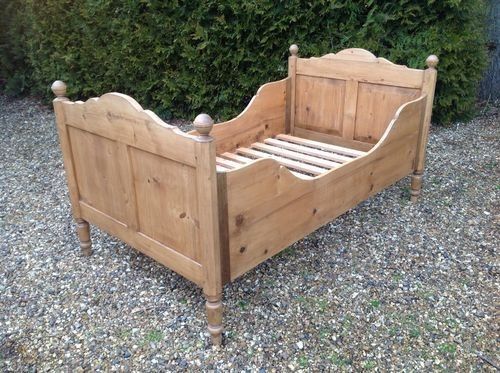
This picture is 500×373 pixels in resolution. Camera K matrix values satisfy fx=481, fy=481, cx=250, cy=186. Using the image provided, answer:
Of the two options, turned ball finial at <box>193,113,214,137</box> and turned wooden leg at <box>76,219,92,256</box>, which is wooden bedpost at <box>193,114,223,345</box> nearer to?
turned ball finial at <box>193,113,214,137</box>

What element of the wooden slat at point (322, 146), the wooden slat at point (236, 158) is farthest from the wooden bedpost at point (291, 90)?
the wooden slat at point (236, 158)

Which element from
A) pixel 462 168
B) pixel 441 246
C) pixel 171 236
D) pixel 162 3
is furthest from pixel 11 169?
pixel 462 168

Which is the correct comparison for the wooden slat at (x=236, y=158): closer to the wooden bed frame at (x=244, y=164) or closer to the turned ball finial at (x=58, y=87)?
the wooden bed frame at (x=244, y=164)

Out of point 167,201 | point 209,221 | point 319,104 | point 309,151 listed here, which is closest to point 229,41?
point 319,104

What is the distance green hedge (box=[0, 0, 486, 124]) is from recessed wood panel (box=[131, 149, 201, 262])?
2.87m

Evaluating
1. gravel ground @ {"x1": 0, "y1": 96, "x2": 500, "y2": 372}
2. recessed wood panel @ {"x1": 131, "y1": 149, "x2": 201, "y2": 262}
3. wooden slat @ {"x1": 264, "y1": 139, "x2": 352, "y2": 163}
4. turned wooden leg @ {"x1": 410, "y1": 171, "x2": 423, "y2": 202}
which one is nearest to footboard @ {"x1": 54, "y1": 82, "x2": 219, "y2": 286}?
recessed wood panel @ {"x1": 131, "y1": 149, "x2": 201, "y2": 262}

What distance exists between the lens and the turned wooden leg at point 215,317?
2.03 m

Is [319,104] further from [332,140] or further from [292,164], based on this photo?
[292,164]

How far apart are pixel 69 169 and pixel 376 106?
202 cm

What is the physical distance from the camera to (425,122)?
10.4 ft

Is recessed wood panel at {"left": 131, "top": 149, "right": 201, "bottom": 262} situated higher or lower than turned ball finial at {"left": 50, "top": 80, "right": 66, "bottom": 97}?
lower

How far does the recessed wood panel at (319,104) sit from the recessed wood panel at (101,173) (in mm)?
1743

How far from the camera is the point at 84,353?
6.77 ft

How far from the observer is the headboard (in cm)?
318
